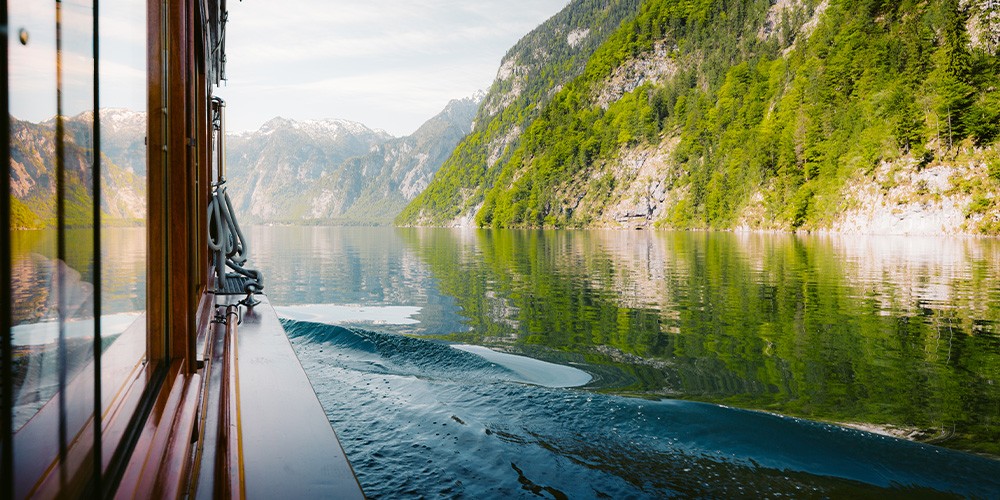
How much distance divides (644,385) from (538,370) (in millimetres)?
1150

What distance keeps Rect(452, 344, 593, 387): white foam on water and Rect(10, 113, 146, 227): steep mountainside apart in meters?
4.80

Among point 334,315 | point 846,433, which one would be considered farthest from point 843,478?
point 334,315

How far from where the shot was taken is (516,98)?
435 feet

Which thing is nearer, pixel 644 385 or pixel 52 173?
pixel 52 173

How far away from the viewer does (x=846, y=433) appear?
4.44 metres

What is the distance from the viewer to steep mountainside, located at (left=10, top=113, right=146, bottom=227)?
2.61ft

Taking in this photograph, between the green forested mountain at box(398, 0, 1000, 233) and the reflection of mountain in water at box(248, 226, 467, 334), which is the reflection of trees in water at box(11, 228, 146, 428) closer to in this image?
the reflection of mountain in water at box(248, 226, 467, 334)

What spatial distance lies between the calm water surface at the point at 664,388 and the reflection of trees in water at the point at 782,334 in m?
0.04

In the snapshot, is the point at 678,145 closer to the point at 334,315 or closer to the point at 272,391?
the point at 334,315

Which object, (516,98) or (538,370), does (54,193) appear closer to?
(538,370)

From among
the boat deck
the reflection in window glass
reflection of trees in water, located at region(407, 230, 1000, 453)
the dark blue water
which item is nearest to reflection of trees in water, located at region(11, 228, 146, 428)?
the reflection in window glass

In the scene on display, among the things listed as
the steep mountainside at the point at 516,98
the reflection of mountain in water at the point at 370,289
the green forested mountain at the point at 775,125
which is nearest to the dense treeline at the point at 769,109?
the green forested mountain at the point at 775,125

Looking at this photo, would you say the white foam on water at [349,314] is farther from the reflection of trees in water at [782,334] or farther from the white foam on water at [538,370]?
the white foam on water at [538,370]

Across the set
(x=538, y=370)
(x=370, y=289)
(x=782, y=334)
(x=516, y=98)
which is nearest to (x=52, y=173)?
(x=538, y=370)
